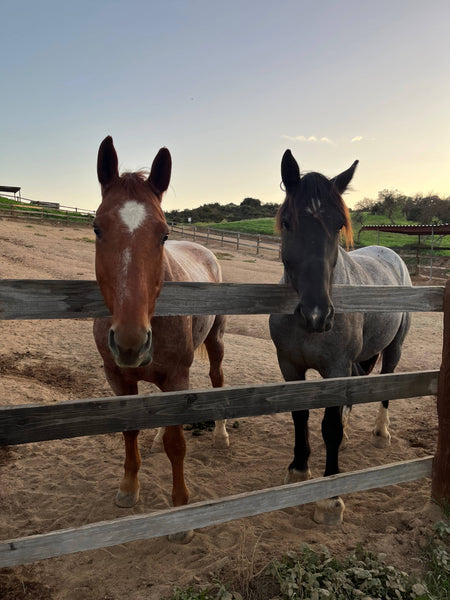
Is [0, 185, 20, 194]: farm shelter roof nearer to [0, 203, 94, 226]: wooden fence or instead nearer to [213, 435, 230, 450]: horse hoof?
[0, 203, 94, 226]: wooden fence

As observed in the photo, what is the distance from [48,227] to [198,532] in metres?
30.3

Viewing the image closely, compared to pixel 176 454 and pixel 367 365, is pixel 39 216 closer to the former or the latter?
pixel 367 365

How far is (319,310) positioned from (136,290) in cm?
116

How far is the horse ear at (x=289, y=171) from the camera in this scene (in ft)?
9.15

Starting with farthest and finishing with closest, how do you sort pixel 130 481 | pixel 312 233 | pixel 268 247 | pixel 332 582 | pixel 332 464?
1. pixel 268 247
2. pixel 130 481
3. pixel 332 464
4. pixel 312 233
5. pixel 332 582

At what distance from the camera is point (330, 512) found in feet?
9.43

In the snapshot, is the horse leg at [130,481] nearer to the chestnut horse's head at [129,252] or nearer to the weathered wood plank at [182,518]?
the weathered wood plank at [182,518]

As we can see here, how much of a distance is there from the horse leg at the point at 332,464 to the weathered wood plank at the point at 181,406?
1.69ft

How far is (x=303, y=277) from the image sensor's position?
247cm

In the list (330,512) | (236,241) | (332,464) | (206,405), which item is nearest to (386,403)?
(332,464)

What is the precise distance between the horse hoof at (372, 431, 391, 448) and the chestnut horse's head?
3.50 m

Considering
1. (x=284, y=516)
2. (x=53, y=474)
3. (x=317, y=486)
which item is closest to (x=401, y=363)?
(x=284, y=516)

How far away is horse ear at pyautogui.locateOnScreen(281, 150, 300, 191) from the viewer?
279 centimetres

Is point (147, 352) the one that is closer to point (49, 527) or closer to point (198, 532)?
point (198, 532)
